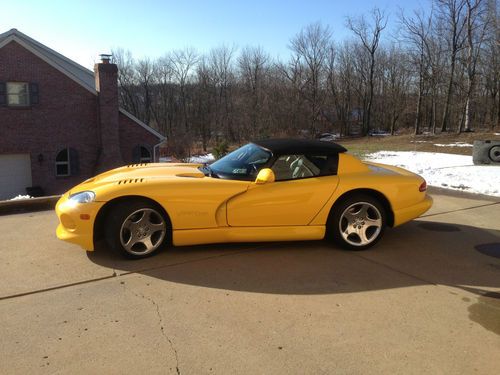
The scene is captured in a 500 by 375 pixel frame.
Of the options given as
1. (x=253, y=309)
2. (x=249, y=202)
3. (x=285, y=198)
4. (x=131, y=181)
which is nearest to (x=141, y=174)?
(x=131, y=181)

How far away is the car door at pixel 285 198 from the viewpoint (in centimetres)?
431

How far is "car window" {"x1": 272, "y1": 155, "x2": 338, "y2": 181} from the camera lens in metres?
4.54

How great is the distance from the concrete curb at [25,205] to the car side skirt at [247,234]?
3.59m

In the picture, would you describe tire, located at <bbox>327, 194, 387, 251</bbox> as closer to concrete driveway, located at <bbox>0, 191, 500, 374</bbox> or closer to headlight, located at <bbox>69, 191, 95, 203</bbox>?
concrete driveway, located at <bbox>0, 191, 500, 374</bbox>

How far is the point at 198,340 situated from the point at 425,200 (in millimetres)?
3590

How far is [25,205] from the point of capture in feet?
21.6

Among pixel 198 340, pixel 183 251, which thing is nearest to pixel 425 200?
pixel 183 251

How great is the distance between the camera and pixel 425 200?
5145mm

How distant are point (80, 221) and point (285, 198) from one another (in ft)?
6.81

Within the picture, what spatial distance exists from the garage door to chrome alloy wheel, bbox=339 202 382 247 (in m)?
22.4

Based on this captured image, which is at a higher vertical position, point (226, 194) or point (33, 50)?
point (33, 50)

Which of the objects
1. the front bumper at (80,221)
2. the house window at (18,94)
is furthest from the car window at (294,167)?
the house window at (18,94)

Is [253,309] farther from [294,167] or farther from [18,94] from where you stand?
[18,94]

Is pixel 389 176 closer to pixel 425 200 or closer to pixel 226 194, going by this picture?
pixel 425 200
